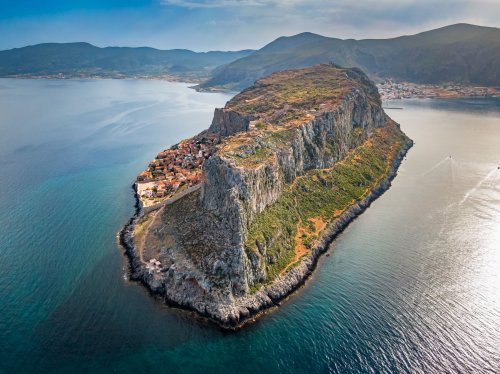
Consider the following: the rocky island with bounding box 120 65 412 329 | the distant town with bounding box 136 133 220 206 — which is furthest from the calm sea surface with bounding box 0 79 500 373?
the distant town with bounding box 136 133 220 206

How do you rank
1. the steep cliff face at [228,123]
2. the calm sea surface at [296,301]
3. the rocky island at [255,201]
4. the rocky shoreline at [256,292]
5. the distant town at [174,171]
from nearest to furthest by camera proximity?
the calm sea surface at [296,301], the rocky shoreline at [256,292], the rocky island at [255,201], the distant town at [174,171], the steep cliff face at [228,123]

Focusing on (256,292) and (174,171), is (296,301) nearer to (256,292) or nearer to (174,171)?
(256,292)

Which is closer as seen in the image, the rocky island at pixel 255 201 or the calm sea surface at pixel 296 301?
the calm sea surface at pixel 296 301

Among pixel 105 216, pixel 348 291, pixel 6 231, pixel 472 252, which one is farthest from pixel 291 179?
pixel 6 231

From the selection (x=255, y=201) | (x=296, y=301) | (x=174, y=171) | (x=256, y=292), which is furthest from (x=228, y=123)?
(x=296, y=301)

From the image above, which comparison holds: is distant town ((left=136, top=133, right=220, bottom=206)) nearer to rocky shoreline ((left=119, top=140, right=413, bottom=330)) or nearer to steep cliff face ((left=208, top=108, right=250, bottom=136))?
steep cliff face ((left=208, top=108, right=250, bottom=136))

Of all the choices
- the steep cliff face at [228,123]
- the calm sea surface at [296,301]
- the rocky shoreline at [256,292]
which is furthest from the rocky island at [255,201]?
the calm sea surface at [296,301]

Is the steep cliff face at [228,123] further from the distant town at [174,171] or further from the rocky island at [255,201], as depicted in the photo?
the distant town at [174,171]
